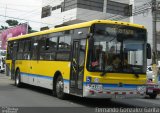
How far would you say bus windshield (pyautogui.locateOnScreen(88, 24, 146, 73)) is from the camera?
13.5 metres

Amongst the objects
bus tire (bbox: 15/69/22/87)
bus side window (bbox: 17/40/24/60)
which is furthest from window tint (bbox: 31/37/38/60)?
bus tire (bbox: 15/69/22/87)

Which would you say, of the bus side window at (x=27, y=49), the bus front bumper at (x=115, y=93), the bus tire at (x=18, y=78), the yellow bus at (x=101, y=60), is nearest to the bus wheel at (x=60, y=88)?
the yellow bus at (x=101, y=60)

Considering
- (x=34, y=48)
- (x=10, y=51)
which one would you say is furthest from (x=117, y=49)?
(x=10, y=51)

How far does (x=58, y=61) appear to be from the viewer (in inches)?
645

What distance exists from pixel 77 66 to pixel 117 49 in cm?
176

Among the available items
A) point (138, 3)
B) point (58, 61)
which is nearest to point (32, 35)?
point (58, 61)

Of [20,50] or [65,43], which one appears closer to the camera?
[65,43]

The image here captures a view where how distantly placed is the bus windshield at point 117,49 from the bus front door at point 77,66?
0.73 m

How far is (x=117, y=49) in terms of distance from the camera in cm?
1384

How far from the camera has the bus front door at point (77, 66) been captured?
1405cm

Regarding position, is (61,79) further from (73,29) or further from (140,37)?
(140,37)

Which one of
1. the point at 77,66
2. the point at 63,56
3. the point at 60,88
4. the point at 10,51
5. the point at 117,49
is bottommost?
the point at 60,88

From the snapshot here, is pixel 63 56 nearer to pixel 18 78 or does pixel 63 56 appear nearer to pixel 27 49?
pixel 27 49

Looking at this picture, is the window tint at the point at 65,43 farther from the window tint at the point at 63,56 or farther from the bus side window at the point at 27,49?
the bus side window at the point at 27,49
